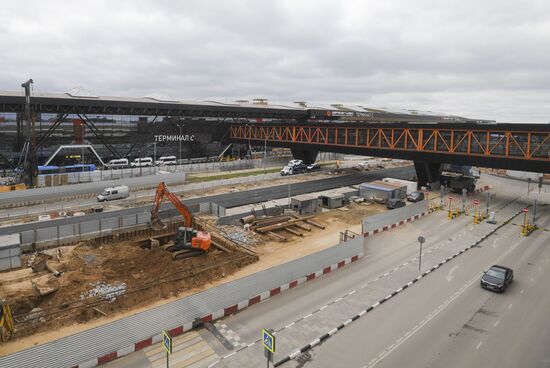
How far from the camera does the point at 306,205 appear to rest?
44.0 meters

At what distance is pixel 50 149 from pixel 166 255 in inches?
2220

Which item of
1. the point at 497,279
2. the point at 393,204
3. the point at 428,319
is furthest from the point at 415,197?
the point at 428,319

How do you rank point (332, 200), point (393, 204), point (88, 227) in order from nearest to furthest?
point (88, 227), point (332, 200), point (393, 204)

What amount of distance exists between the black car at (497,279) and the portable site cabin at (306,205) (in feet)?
73.0

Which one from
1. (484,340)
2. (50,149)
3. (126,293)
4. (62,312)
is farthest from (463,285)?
(50,149)

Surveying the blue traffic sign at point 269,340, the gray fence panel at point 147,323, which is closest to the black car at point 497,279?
the gray fence panel at point 147,323

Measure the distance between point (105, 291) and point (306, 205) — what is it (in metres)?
25.5

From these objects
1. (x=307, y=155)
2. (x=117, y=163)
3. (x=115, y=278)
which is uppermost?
(x=307, y=155)

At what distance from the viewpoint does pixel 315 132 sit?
77.3 meters

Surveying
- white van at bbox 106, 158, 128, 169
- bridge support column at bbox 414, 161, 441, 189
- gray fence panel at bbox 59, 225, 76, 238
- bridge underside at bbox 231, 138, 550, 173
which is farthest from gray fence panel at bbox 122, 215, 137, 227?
bridge support column at bbox 414, 161, 441, 189

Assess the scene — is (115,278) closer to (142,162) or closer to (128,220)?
(128,220)

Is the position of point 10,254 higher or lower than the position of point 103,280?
higher

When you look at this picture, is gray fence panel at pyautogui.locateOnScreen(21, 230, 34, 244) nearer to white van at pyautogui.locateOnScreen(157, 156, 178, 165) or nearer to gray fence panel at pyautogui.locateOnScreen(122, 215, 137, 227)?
gray fence panel at pyautogui.locateOnScreen(122, 215, 137, 227)

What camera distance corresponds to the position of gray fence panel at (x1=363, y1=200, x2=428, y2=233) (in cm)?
3534
